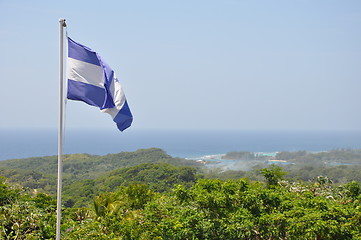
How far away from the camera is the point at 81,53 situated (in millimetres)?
6203

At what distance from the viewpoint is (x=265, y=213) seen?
10.9 meters

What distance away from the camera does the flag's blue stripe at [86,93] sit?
6098 millimetres

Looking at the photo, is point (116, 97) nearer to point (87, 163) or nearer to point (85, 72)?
point (85, 72)

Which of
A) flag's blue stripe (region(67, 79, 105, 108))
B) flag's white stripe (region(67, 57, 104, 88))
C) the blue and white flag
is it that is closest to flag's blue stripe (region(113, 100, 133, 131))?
the blue and white flag

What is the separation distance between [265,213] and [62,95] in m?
7.57

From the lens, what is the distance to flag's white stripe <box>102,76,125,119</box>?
6.24m

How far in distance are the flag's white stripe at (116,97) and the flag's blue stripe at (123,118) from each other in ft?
0.21

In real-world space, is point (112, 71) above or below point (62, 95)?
above

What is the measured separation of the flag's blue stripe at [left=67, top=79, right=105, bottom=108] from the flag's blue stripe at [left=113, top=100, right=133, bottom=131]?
0.37 m

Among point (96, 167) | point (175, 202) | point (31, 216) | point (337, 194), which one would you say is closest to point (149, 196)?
point (175, 202)

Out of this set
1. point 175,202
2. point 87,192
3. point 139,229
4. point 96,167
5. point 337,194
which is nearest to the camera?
point 139,229

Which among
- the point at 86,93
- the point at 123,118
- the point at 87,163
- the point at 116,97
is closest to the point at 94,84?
the point at 86,93

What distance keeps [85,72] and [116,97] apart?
0.70 meters

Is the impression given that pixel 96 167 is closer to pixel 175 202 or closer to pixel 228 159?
pixel 228 159
